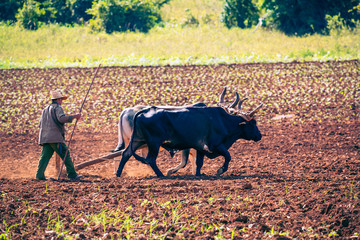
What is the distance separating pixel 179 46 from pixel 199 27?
6497mm

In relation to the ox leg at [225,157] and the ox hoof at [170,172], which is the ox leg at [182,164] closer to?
the ox hoof at [170,172]

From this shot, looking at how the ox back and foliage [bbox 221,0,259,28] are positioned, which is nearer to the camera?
the ox back

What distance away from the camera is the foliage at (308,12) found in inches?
1182

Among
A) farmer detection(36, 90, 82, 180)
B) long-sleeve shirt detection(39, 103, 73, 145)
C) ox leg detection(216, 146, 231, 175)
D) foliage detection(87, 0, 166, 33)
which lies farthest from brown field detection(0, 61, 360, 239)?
foliage detection(87, 0, 166, 33)

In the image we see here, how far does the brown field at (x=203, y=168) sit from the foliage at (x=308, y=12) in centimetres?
951

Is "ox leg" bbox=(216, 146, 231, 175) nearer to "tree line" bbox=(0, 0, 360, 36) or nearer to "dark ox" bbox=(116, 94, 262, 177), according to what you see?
"dark ox" bbox=(116, 94, 262, 177)

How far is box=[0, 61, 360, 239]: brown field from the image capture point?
6355 millimetres

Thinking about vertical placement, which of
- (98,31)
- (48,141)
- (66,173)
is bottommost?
(98,31)

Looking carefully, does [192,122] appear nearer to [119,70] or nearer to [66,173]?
[66,173]

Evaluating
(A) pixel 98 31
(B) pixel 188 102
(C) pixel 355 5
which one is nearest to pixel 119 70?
(B) pixel 188 102

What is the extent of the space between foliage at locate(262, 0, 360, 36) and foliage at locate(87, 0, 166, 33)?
8.33 meters

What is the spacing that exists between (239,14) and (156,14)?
6527 mm

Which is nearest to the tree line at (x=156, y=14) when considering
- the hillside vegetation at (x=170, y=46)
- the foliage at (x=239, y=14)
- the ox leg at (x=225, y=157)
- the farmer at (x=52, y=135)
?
the foliage at (x=239, y=14)

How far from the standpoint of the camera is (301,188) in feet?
26.1
